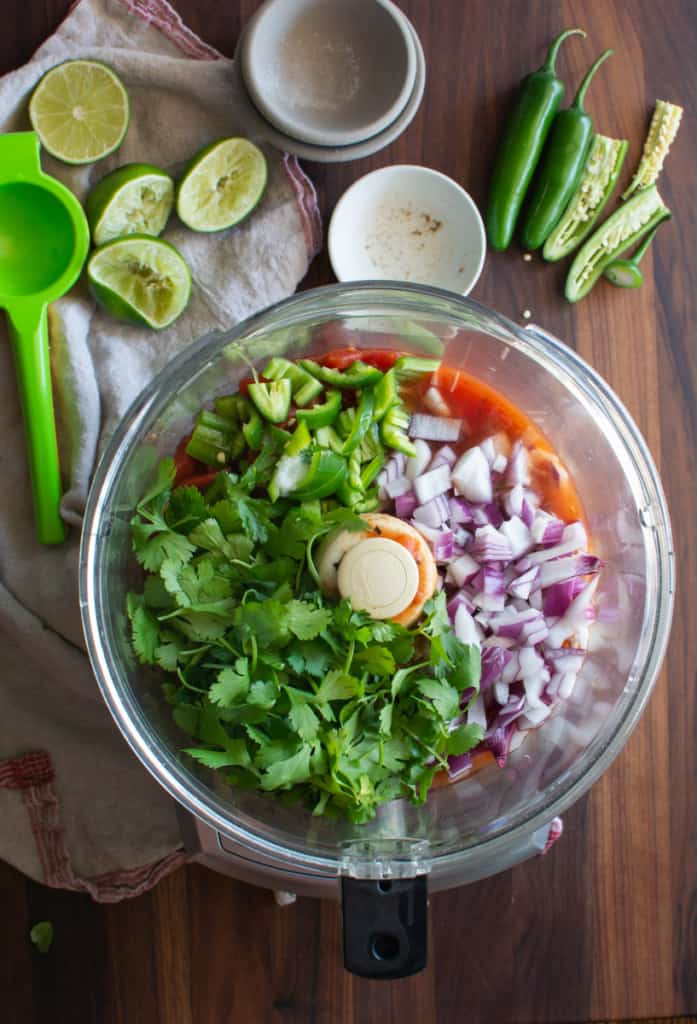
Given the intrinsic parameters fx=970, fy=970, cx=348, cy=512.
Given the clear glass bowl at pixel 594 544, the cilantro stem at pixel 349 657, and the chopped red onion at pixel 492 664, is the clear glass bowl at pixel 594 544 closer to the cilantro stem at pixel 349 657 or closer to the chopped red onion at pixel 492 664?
the chopped red onion at pixel 492 664

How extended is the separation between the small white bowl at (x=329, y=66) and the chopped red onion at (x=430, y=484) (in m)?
0.59

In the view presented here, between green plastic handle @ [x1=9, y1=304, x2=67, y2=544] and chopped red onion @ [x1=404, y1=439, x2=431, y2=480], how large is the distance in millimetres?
595

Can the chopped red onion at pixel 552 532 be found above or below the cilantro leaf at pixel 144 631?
above

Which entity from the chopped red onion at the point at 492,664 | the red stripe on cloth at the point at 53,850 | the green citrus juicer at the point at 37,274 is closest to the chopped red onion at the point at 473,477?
the chopped red onion at the point at 492,664

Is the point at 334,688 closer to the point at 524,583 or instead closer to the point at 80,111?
the point at 524,583

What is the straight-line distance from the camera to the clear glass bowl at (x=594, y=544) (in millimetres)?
1431

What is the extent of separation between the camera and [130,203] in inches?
64.4

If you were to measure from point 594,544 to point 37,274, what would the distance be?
1039mm

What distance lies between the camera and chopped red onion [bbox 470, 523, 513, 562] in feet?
4.81

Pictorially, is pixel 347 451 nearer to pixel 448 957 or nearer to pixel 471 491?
pixel 471 491

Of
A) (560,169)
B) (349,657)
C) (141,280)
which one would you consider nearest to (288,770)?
(349,657)

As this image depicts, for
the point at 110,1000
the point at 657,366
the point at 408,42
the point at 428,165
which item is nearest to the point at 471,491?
the point at 657,366

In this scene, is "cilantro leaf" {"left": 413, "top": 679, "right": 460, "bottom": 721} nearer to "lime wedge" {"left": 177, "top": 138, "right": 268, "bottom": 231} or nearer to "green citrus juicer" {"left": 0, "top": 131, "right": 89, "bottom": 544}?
"green citrus juicer" {"left": 0, "top": 131, "right": 89, "bottom": 544}

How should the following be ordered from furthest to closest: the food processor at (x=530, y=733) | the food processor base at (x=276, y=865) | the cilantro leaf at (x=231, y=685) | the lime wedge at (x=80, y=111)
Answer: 1. the lime wedge at (x=80, y=111)
2. the food processor base at (x=276, y=865)
3. the food processor at (x=530, y=733)
4. the cilantro leaf at (x=231, y=685)
